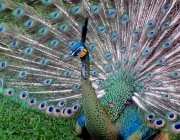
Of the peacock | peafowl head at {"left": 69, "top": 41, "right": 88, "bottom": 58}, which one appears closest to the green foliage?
the peacock

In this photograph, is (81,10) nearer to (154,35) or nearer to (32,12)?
(32,12)

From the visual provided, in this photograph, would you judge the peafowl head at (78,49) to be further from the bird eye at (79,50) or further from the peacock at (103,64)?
the peacock at (103,64)

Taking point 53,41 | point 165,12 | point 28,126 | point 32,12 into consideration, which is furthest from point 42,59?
point 165,12

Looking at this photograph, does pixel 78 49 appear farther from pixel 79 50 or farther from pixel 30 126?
pixel 30 126

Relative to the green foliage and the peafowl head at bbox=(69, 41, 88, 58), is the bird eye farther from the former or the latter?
the green foliage

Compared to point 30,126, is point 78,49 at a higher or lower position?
higher

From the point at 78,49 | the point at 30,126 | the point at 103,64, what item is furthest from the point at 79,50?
the point at 30,126
